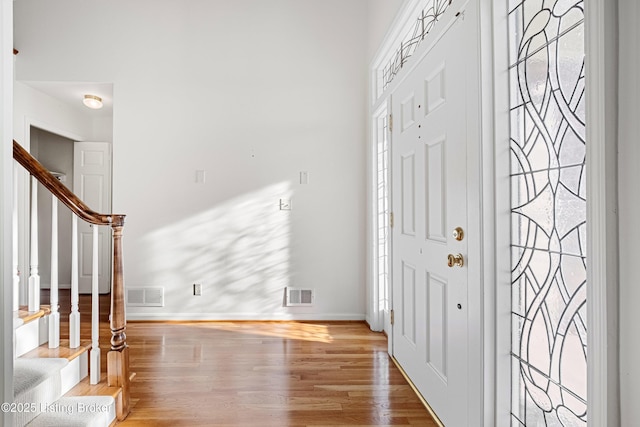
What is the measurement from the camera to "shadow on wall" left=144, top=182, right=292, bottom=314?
3.67 m

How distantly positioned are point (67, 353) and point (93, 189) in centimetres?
331

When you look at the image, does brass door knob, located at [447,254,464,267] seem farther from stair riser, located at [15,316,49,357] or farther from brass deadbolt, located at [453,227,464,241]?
stair riser, located at [15,316,49,357]

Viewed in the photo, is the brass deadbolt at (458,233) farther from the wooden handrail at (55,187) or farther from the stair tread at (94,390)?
the stair tread at (94,390)

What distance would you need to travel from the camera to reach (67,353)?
76.6 inches

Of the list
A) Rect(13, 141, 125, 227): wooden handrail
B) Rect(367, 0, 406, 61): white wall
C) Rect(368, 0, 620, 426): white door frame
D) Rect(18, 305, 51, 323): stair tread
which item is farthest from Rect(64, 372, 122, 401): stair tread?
Rect(367, 0, 406, 61): white wall

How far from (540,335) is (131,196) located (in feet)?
11.8

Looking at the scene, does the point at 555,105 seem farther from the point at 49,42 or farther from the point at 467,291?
the point at 49,42

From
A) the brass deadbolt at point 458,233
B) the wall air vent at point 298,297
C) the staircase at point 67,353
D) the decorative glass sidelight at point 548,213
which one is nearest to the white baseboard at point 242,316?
the wall air vent at point 298,297

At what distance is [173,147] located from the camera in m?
3.69

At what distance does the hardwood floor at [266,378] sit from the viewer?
6.46 ft

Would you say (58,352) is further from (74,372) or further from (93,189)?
(93,189)

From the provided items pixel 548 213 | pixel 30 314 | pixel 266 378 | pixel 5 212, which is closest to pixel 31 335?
pixel 30 314

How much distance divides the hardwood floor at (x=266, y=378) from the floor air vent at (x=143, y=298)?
0.83 ft

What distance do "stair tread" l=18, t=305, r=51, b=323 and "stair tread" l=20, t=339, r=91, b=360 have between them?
17 cm
